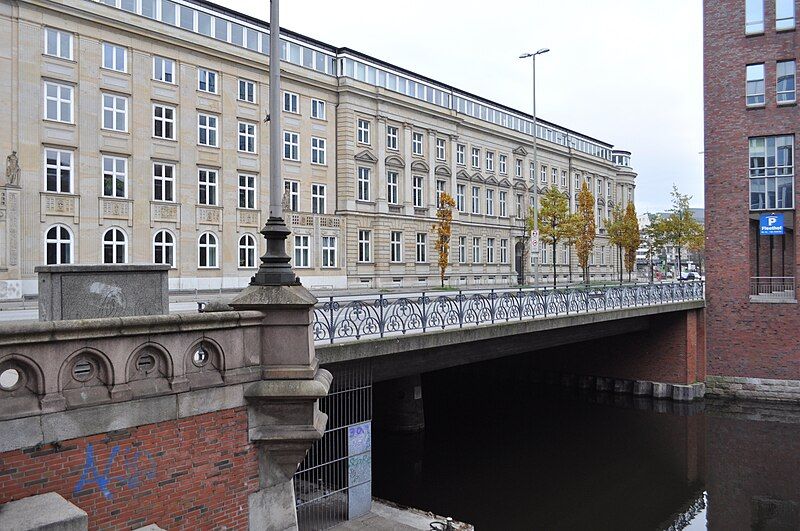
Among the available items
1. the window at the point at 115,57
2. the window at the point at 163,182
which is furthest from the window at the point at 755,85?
the window at the point at 115,57

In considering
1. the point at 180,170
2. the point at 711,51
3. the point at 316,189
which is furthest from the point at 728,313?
the point at 180,170

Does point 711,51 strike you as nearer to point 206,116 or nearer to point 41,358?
point 206,116

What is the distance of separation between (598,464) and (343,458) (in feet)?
40.0

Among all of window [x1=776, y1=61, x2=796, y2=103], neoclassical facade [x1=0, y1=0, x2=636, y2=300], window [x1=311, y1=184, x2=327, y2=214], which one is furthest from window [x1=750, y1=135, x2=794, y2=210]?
window [x1=311, y1=184, x2=327, y2=214]

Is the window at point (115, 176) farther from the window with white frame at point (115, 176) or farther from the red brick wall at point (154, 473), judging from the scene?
the red brick wall at point (154, 473)

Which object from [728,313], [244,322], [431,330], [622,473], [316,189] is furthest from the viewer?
[316,189]

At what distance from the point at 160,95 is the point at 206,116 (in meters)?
3.08

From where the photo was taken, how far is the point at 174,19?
122 ft

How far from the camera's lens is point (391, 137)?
50.7 metres

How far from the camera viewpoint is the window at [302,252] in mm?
43938

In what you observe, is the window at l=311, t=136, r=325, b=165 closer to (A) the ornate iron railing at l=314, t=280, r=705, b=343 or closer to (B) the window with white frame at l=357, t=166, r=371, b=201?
(B) the window with white frame at l=357, t=166, r=371, b=201

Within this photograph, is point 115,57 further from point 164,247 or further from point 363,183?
point 363,183

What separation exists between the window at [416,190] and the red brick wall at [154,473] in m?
44.8

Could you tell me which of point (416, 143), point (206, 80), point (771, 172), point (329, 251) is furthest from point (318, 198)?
point (771, 172)
